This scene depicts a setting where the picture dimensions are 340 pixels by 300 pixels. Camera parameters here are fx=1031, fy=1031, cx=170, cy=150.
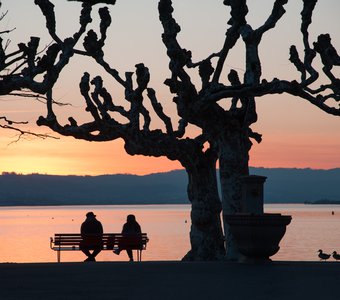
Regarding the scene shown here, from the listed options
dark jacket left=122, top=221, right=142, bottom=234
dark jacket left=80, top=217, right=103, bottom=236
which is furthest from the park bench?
dark jacket left=122, top=221, right=142, bottom=234

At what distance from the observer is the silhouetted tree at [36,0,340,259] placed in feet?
98.1

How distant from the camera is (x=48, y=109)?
111 feet

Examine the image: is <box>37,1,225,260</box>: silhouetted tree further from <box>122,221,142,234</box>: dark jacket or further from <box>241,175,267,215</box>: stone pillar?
<box>241,175,267,215</box>: stone pillar

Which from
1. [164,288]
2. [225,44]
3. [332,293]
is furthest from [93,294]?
[225,44]

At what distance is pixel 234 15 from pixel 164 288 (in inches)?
589

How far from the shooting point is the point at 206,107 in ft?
99.6

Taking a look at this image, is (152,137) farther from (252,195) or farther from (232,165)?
(252,195)

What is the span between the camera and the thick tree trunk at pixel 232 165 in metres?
31.9

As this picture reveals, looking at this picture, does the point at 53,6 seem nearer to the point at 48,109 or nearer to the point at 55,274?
the point at 48,109

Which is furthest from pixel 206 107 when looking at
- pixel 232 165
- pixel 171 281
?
pixel 171 281

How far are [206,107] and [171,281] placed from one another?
13233 millimetres

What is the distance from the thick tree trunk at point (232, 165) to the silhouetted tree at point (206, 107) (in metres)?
0.03

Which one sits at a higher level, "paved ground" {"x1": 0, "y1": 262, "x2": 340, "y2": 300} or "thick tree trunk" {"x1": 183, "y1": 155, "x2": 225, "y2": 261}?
"thick tree trunk" {"x1": 183, "y1": 155, "x2": 225, "y2": 261}

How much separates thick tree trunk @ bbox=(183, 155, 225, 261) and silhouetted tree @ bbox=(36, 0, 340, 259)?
0.11 feet
